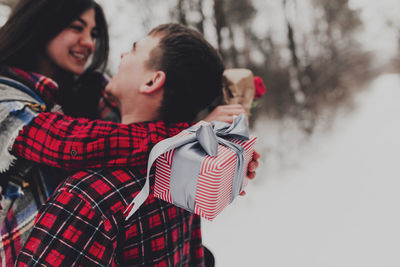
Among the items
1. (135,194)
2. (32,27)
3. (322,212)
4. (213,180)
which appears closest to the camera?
(213,180)

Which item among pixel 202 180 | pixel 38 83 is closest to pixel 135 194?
pixel 202 180

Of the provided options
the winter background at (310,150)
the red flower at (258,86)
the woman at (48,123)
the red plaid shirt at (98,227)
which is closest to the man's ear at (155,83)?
the woman at (48,123)

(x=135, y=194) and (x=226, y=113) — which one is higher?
(x=226, y=113)

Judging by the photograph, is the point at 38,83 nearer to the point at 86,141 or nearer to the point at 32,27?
the point at 32,27

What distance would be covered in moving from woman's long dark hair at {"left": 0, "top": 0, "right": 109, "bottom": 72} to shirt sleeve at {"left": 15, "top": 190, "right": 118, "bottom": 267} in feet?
2.41

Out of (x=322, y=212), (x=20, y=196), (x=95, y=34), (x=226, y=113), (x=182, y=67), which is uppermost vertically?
(x=95, y=34)

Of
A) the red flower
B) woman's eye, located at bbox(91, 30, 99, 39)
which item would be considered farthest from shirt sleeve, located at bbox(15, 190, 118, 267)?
woman's eye, located at bbox(91, 30, 99, 39)

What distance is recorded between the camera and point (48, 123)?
819 mm

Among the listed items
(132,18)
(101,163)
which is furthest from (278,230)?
(132,18)

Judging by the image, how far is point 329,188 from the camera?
361 cm

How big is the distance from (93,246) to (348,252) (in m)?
2.54

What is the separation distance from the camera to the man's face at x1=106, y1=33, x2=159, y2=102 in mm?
913

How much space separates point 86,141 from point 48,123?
178 millimetres

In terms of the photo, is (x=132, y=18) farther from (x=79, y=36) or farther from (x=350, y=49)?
(x=350, y=49)
